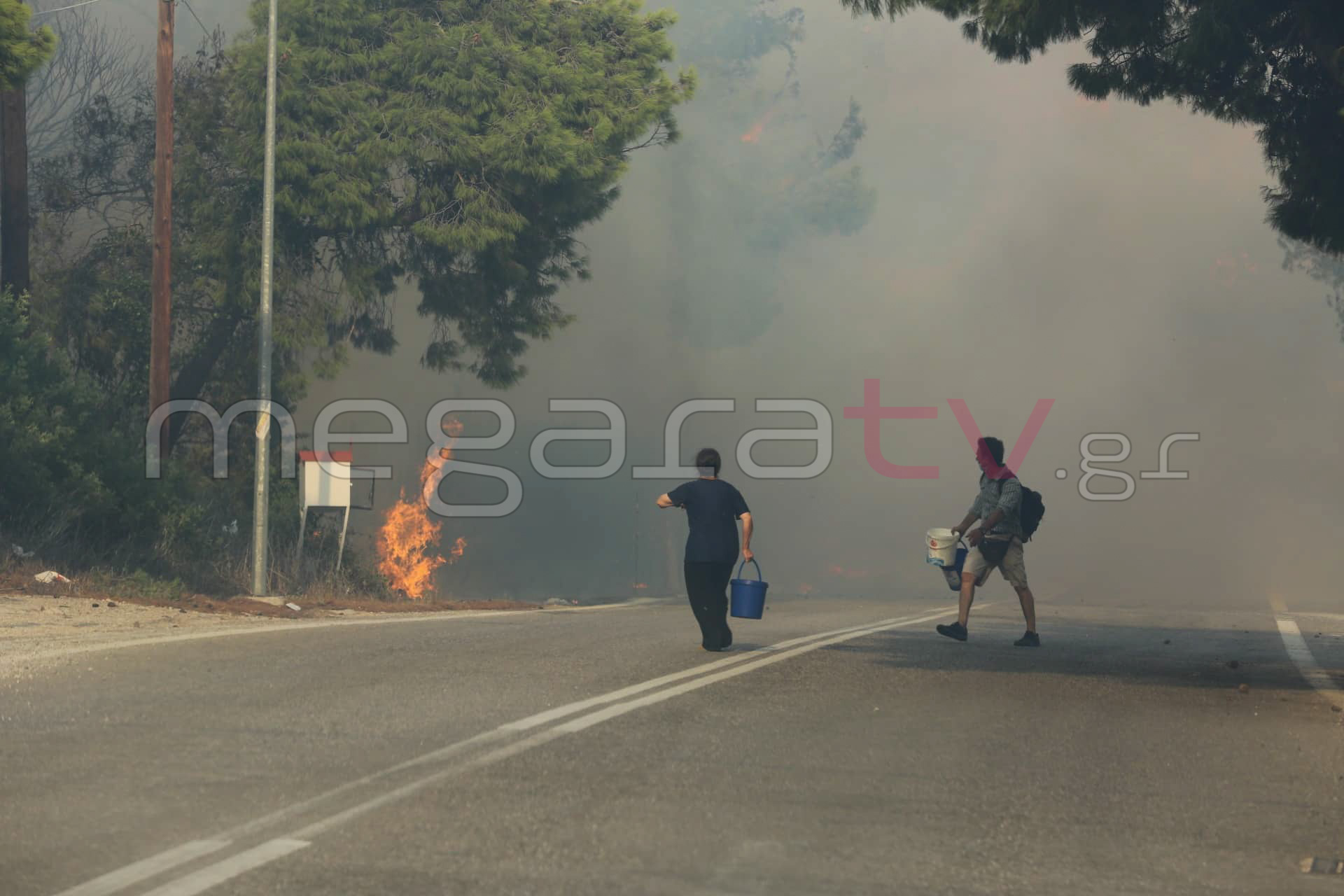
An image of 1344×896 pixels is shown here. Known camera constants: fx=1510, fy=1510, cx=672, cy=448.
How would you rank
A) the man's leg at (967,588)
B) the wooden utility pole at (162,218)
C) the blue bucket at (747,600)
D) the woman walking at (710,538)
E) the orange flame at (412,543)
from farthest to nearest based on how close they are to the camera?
1. the orange flame at (412,543)
2. the wooden utility pole at (162,218)
3. the man's leg at (967,588)
4. the blue bucket at (747,600)
5. the woman walking at (710,538)

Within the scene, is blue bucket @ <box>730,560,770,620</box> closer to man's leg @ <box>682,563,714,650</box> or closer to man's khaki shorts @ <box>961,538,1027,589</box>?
man's leg @ <box>682,563,714,650</box>

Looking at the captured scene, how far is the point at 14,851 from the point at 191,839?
619 millimetres

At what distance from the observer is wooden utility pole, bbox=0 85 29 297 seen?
25203 millimetres

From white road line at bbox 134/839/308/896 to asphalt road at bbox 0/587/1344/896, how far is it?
15 millimetres

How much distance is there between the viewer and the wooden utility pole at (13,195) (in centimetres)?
2520

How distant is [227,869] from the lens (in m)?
5.32

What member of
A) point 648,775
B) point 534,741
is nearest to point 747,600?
point 534,741

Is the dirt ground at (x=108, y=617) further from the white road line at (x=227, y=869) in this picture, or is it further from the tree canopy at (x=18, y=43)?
the tree canopy at (x=18, y=43)

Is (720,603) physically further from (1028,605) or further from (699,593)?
(1028,605)

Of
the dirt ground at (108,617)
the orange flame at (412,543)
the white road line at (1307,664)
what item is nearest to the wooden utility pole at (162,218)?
the dirt ground at (108,617)

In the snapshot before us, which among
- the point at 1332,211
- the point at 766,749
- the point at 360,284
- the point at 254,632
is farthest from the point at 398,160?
the point at 766,749

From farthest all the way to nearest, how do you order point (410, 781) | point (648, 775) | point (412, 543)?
point (412, 543), point (648, 775), point (410, 781)

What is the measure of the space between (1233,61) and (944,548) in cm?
517

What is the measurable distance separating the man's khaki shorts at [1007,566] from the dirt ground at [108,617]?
22.4ft
